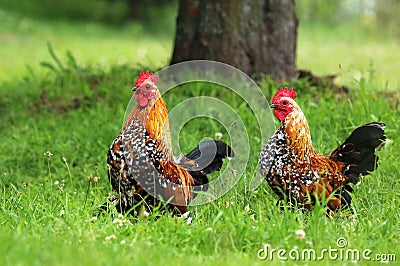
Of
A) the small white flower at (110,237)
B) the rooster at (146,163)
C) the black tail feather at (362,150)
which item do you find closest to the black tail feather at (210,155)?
the rooster at (146,163)

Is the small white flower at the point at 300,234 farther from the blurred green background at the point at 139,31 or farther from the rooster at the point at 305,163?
the blurred green background at the point at 139,31

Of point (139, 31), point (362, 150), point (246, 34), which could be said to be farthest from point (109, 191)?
point (139, 31)

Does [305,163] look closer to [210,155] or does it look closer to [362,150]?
[362,150]

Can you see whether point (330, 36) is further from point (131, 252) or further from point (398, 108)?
point (131, 252)

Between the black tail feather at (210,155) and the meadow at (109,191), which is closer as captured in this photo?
the meadow at (109,191)

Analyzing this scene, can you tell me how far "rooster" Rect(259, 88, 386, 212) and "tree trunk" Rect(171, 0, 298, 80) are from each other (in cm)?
278

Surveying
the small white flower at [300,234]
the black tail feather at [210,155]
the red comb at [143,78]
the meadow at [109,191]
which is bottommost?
the meadow at [109,191]

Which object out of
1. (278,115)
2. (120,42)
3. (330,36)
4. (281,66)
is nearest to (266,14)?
(281,66)

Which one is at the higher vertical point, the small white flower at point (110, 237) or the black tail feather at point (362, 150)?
the black tail feather at point (362, 150)

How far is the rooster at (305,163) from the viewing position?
4441mm

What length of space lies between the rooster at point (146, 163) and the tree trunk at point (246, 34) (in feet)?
9.94

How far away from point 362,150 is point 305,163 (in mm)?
426

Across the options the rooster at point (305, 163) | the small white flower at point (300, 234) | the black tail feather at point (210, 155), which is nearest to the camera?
the small white flower at point (300, 234)

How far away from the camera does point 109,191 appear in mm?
5254
